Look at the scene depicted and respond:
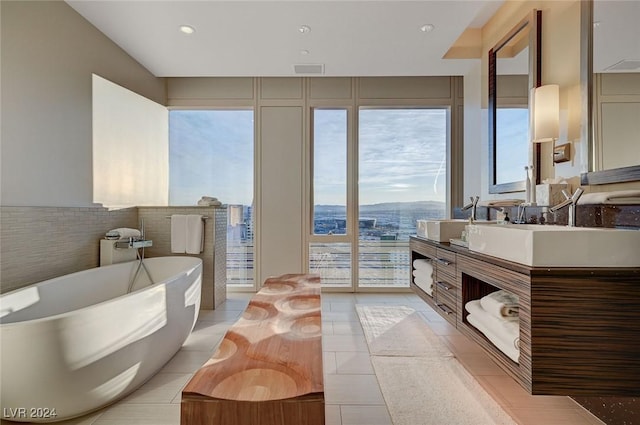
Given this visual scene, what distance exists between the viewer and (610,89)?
66.4 inches

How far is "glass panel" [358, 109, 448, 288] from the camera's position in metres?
4.20

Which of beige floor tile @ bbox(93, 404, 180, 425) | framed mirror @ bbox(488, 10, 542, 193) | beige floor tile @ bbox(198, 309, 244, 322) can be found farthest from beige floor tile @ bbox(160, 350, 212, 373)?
framed mirror @ bbox(488, 10, 542, 193)

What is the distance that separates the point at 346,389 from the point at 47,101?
295 centimetres

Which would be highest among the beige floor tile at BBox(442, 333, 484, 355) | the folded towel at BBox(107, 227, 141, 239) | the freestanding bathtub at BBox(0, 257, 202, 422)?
the folded towel at BBox(107, 227, 141, 239)

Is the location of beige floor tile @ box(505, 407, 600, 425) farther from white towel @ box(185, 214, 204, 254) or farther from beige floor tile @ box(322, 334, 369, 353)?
white towel @ box(185, 214, 204, 254)

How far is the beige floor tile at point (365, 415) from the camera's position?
5.53 feet

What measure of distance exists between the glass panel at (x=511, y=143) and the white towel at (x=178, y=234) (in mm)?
3073

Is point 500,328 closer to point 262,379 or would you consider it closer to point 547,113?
point 262,379

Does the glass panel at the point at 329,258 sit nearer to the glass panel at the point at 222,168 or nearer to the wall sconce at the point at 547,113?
the glass panel at the point at 222,168

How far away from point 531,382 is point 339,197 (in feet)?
10.3

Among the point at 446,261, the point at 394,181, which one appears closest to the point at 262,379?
the point at 446,261

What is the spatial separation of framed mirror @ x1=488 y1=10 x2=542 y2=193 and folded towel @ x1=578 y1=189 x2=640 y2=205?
0.62 metres

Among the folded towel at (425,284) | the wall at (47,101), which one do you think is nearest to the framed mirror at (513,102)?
the folded towel at (425,284)

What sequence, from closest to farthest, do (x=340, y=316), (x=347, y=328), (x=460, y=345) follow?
(x=460, y=345) → (x=347, y=328) → (x=340, y=316)
